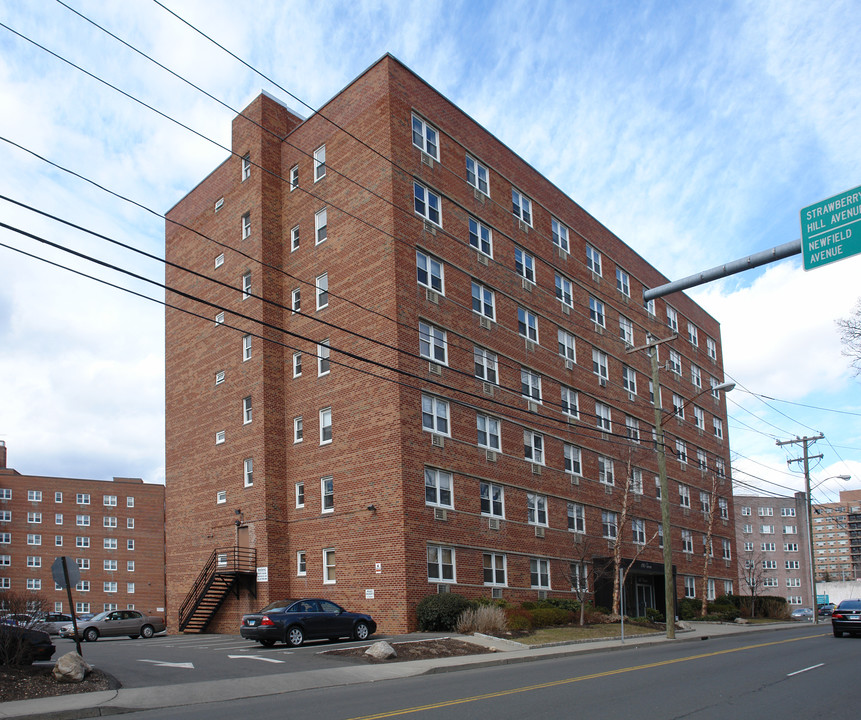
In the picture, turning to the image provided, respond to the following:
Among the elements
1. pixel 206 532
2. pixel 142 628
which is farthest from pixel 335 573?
pixel 142 628

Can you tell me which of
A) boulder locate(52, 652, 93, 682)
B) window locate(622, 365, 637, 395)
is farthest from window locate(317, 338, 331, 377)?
window locate(622, 365, 637, 395)

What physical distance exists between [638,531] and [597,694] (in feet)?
112

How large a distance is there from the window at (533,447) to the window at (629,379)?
38.4 ft

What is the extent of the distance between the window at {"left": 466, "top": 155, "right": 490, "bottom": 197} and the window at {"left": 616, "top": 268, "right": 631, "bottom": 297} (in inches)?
572

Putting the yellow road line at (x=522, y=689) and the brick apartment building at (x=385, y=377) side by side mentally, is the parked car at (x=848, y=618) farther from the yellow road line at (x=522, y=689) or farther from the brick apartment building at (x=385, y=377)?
the yellow road line at (x=522, y=689)

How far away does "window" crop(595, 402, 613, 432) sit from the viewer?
4422cm

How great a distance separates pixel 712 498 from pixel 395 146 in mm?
34395

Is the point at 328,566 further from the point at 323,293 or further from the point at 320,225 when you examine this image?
the point at 320,225

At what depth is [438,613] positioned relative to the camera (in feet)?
92.5

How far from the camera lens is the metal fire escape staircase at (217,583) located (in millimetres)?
34031

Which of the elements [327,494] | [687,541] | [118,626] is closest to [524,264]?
[327,494]

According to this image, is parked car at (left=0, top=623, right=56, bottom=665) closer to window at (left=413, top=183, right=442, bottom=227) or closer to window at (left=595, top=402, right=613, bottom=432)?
window at (left=413, top=183, right=442, bottom=227)

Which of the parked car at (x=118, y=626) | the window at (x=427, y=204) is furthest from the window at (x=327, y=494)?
the window at (x=427, y=204)

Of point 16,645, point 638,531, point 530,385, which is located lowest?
point 16,645
